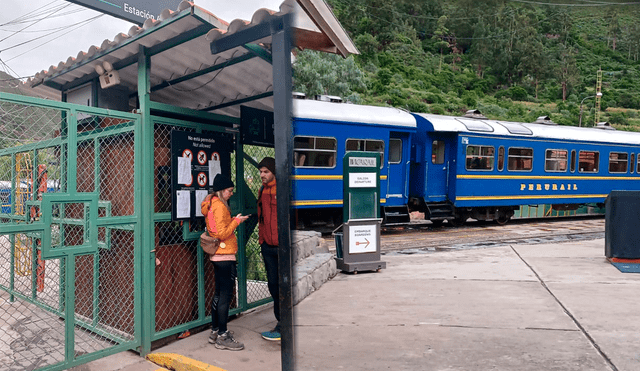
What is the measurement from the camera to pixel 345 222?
25.1 ft

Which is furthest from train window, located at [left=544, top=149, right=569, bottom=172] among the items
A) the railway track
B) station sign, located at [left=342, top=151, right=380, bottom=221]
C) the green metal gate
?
the green metal gate

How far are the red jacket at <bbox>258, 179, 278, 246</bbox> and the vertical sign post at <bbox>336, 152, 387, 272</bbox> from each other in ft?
9.96

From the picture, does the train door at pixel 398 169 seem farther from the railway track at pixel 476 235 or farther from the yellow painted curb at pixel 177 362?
the yellow painted curb at pixel 177 362

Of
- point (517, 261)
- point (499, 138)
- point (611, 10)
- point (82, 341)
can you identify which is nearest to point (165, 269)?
point (82, 341)

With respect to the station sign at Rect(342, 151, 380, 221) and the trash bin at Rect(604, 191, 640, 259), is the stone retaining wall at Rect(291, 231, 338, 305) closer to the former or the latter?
the station sign at Rect(342, 151, 380, 221)

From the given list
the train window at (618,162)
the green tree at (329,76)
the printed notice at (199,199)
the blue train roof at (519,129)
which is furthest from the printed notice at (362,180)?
the green tree at (329,76)

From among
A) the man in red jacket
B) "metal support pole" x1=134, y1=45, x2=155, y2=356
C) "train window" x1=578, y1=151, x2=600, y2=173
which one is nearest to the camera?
"metal support pole" x1=134, y1=45, x2=155, y2=356

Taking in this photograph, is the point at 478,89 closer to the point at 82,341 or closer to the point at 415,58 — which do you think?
the point at 415,58

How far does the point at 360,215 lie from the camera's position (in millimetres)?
7770

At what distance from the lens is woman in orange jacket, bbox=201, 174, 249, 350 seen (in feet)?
14.3

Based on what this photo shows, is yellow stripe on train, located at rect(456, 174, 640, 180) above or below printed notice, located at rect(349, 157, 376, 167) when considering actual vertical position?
below

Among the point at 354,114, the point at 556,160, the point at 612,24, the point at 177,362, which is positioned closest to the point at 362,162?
the point at 354,114

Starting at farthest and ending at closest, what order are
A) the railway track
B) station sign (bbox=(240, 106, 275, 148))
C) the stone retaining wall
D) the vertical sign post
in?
1. the railway track
2. the vertical sign post
3. the stone retaining wall
4. station sign (bbox=(240, 106, 275, 148))

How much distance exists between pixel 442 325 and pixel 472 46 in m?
3.96
